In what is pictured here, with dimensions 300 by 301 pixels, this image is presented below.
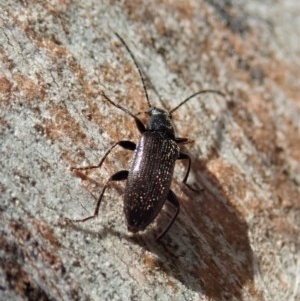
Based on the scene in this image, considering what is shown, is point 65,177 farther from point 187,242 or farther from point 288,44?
point 288,44

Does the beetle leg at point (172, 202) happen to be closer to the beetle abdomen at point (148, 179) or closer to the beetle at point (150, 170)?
the beetle at point (150, 170)

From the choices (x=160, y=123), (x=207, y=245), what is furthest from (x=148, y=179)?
(x=207, y=245)

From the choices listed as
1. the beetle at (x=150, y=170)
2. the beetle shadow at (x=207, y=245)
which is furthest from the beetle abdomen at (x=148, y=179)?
the beetle shadow at (x=207, y=245)

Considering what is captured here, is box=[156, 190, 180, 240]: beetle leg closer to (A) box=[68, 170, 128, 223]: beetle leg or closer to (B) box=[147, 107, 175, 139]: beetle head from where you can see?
(A) box=[68, 170, 128, 223]: beetle leg

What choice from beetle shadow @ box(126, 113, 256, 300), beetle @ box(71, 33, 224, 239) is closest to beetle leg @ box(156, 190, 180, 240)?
beetle @ box(71, 33, 224, 239)

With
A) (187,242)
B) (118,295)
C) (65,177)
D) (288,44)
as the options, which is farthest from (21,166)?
(288,44)

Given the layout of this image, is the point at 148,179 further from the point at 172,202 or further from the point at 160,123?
the point at 160,123
